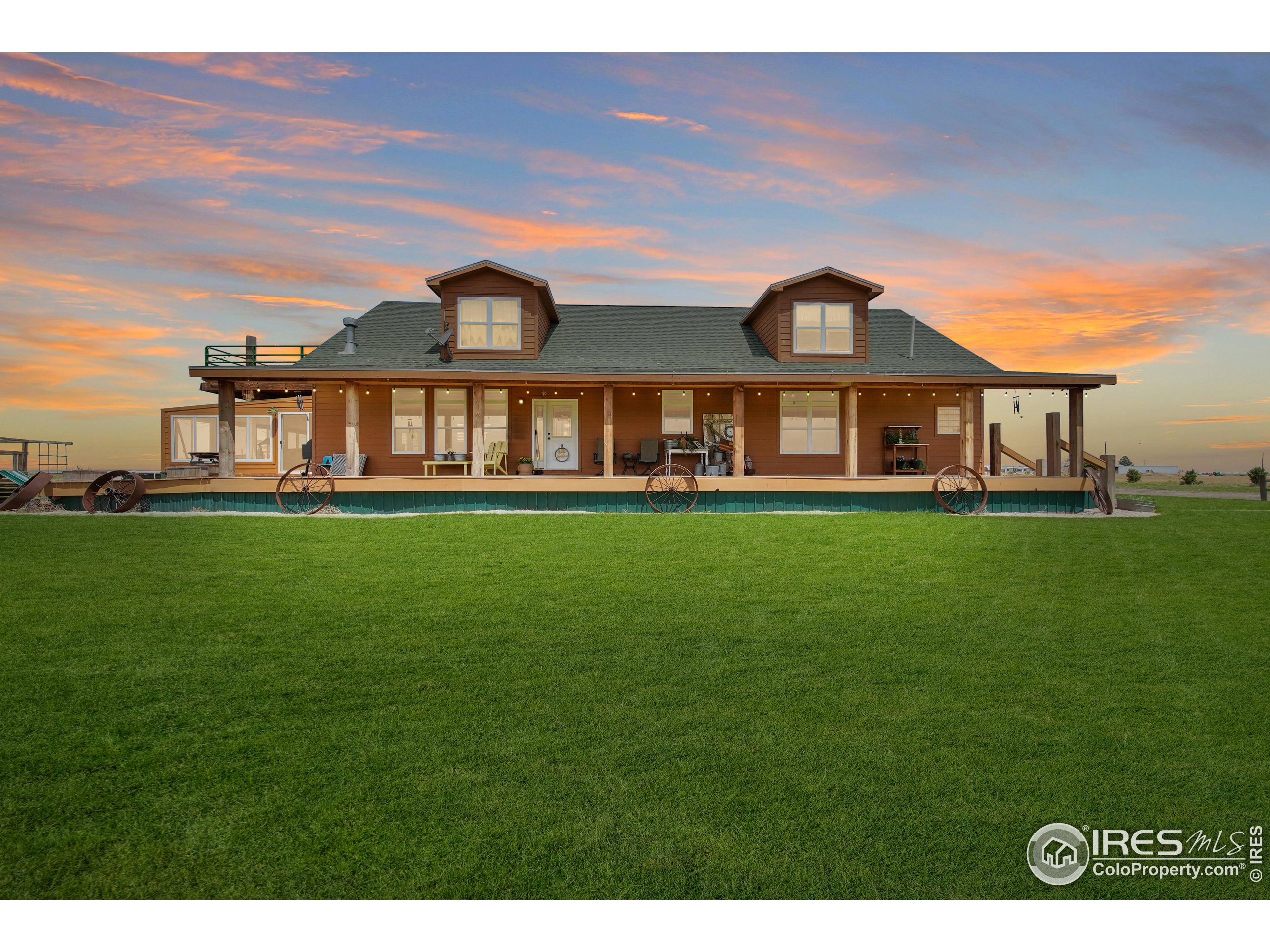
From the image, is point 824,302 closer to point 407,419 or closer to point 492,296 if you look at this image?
point 492,296

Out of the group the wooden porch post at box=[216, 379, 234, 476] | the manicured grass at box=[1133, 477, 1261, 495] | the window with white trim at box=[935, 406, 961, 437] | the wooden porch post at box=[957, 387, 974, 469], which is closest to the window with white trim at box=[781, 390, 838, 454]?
the window with white trim at box=[935, 406, 961, 437]

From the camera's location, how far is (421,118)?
12.6m

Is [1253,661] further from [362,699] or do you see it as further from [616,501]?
[616,501]

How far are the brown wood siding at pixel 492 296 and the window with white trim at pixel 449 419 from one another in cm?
105

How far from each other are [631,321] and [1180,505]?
15615 millimetres

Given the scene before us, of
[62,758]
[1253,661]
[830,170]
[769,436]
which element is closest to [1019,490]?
[769,436]

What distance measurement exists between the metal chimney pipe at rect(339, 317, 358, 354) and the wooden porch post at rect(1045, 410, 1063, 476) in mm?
17452

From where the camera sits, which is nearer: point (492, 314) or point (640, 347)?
point (492, 314)

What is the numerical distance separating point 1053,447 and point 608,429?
11.1m

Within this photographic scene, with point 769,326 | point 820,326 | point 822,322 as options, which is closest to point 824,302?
point 822,322

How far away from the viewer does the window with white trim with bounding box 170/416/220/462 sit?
2606 centimetres

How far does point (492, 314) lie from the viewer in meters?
19.7

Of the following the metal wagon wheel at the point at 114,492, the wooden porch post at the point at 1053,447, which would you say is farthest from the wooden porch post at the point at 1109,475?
the metal wagon wheel at the point at 114,492

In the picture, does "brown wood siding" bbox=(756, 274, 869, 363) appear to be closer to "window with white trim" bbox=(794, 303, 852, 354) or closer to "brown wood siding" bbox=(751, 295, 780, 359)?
"window with white trim" bbox=(794, 303, 852, 354)
